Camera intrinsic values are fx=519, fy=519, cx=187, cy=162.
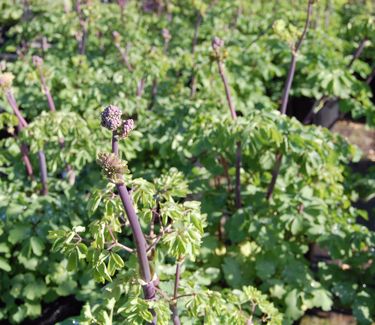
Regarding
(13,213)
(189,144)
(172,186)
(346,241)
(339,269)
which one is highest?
(172,186)

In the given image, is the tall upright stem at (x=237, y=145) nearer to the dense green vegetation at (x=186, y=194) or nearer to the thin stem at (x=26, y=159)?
the dense green vegetation at (x=186, y=194)

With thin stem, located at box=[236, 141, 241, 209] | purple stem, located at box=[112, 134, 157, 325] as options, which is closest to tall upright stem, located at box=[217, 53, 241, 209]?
thin stem, located at box=[236, 141, 241, 209]

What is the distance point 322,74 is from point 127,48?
1670 mm

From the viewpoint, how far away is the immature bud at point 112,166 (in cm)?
150

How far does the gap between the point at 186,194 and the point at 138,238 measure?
728 millimetres

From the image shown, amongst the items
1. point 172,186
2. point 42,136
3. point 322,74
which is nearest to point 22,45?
point 42,136

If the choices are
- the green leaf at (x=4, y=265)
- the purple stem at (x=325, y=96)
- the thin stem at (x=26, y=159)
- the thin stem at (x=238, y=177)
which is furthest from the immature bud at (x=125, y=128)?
the purple stem at (x=325, y=96)

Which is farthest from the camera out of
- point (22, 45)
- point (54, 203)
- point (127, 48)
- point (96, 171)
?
point (22, 45)

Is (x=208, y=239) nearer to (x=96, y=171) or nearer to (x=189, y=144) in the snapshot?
(x=189, y=144)

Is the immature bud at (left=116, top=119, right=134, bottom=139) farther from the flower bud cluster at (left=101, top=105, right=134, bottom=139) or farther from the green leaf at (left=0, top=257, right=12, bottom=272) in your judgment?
the green leaf at (left=0, top=257, right=12, bottom=272)

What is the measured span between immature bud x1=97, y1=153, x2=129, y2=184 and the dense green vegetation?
0.04 ft

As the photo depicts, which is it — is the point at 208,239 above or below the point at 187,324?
below

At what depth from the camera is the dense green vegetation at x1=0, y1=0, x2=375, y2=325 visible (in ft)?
6.49

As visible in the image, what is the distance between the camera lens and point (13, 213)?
2.79m
